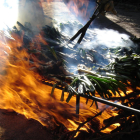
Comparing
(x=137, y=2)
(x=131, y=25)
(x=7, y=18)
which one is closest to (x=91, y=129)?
(x=7, y=18)

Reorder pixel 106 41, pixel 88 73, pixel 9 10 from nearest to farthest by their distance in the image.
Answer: pixel 88 73 → pixel 106 41 → pixel 9 10

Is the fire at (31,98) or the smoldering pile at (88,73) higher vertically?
the smoldering pile at (88,73)

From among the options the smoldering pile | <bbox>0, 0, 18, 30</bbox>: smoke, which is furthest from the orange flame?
<bbox>0, 0, 18, 30</bbox>: smoke

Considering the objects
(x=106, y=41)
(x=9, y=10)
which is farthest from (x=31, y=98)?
(x=9, y=10)

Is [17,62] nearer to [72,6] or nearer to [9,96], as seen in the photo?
[9,96]

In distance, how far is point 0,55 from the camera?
7.80 feet

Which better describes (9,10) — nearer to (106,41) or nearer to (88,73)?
(106,41)

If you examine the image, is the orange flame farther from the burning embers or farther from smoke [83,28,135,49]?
smoke [83,28,135,49]

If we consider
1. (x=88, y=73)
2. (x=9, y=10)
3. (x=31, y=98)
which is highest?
(x=9, y=10)

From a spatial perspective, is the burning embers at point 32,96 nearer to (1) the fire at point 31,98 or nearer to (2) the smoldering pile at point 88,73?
(1) the fire at point 31,98

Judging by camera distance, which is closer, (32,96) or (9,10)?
(32,96)

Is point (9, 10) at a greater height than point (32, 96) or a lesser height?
greater

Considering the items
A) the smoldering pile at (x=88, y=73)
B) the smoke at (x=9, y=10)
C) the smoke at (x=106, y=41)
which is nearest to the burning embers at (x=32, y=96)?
the smoldering pile at (x=88, y=73)

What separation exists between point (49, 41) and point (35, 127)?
2048mm
